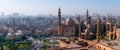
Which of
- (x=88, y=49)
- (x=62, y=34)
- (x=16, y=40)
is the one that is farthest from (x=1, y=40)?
(x=88, y=49)

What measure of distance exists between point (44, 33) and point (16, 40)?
7.35 metres

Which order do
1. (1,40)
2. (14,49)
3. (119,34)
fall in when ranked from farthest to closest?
(1,40) < (14,49) < (119,34)

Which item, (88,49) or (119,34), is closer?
(88,49)

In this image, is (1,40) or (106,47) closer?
(106,47)

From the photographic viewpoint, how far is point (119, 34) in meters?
19.1

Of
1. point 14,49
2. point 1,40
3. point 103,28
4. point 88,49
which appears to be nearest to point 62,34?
point 103,28

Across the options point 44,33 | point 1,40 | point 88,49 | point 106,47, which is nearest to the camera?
point 106,47

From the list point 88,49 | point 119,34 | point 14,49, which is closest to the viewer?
point 88,49

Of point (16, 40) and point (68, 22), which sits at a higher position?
point (68, 22)

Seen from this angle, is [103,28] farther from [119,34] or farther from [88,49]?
[88,49]

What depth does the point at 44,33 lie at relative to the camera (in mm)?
36375

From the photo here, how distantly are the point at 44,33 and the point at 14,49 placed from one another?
52.1 feet

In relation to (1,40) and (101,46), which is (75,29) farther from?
(101,46)

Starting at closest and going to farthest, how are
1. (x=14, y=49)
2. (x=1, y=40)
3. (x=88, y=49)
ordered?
(x=88, y=49)
(x=14, y=49)
(x=1, y=40)
